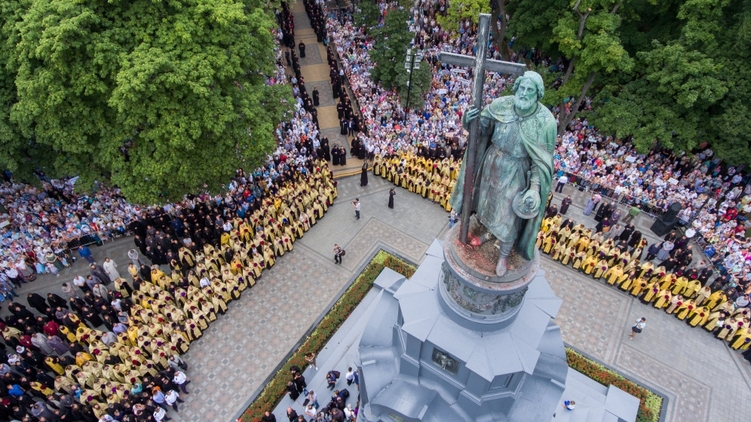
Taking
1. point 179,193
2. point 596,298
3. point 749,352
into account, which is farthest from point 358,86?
point 749,352

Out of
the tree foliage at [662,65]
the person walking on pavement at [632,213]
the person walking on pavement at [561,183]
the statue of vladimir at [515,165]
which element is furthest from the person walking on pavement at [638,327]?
the statue of vladimir at [515,165]

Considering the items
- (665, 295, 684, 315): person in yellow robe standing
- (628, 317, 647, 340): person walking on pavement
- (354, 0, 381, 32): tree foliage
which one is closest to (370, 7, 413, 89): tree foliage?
(354, 0, 381, 32): tree foliage

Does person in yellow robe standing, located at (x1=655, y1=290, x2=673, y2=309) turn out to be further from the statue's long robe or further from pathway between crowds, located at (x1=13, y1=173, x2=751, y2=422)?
the statue's long robe

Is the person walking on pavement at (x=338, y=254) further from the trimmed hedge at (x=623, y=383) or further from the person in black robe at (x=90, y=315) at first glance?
the trimmed hedge at (x=623, y=383)

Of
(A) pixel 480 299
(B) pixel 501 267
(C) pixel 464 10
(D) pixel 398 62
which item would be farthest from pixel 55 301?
(C) pixel 464 10

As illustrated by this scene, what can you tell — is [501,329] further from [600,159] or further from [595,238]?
[600,159]

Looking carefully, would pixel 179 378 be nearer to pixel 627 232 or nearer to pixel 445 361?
pixel 445 361
